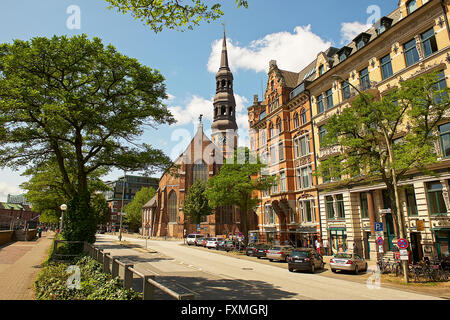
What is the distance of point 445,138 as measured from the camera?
57.8 ft

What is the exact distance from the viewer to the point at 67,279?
892 cm

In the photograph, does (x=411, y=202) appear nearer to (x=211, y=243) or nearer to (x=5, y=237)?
(x=211, y=243)

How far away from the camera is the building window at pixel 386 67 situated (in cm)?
2175

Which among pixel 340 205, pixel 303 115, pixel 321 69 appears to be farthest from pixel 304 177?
pixel 321 69

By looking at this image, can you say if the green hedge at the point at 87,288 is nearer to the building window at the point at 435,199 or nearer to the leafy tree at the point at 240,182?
the building window at the point at 435,199

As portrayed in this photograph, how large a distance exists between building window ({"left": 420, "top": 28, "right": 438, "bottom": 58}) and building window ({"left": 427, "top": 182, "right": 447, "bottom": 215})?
8.63m

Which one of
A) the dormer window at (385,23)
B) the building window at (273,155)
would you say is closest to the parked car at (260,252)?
the building window at (273,155)

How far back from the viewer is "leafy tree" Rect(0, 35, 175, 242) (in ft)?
43.0

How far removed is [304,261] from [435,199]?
9294mm

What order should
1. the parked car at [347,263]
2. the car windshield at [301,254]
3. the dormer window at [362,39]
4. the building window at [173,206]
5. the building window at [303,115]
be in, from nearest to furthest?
the parked car at [347,263] → the car windshield at [301,254] → the dormer window at [362,39] → the building window at [303,115] → the building window at [173,206]

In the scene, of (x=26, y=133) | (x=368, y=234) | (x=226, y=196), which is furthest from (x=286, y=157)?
(x=26, y=133)

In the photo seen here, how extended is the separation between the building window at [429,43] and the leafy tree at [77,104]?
17669 millimetres
